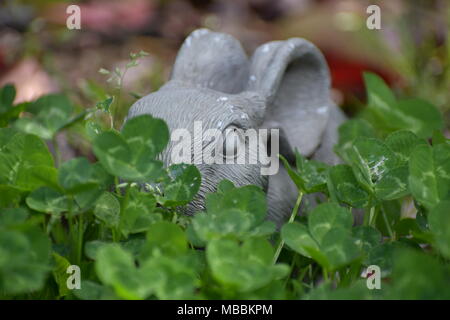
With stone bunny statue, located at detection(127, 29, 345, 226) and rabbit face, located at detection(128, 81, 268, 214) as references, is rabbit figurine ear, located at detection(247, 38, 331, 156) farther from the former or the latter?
rabbit face, located at detection(128, 81, 268, 214)

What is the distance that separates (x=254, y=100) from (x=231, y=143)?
18 centimetres

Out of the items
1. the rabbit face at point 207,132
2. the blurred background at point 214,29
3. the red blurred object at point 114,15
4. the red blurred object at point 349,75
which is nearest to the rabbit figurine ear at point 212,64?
the rabbit face at point 207,132

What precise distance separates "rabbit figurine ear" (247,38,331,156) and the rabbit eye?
0.67ft

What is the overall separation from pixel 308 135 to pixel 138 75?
1577mm

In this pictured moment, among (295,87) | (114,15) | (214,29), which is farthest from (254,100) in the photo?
(114,15)

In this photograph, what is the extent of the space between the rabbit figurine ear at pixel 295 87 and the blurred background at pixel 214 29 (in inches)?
38.9

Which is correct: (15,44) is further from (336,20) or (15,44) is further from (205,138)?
(205,138)

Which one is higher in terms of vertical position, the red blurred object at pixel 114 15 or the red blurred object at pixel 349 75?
the red blurred object at pixel 114 15

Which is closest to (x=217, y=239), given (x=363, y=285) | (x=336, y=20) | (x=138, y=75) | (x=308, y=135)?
(x=363, y=285)

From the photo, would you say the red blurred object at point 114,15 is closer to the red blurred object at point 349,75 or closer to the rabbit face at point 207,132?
the red blurred object at point 349,75

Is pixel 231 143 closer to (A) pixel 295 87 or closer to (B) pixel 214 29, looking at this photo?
(A) pixel 295 87

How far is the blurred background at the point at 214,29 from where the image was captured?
2922 mm

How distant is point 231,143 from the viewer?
4.23ft

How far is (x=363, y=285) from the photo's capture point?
0.91 metres
